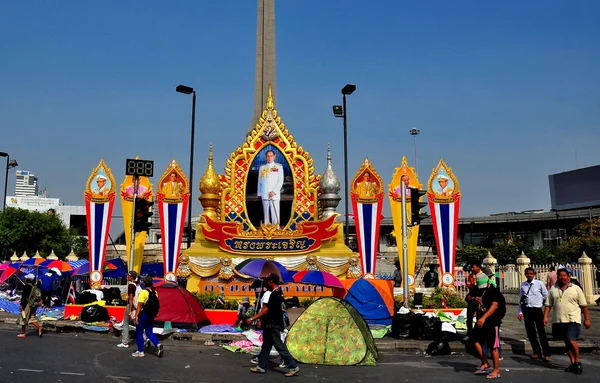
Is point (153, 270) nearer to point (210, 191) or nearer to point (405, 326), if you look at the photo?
point (210, 191)

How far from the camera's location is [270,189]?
19.5 metres

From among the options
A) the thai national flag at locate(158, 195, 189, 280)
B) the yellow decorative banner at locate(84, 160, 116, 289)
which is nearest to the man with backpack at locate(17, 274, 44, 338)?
the thai national flag at locate(158, 195, 189, 280)

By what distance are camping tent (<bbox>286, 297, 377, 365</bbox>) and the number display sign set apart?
7.50 meters

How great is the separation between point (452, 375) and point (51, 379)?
20.7 feet

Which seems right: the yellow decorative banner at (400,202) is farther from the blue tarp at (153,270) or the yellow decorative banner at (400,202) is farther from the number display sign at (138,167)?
the blue tarp at (153,270)

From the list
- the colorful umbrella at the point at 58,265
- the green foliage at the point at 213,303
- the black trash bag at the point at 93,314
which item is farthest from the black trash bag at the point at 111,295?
the colorful umbrella at the point at 58,265

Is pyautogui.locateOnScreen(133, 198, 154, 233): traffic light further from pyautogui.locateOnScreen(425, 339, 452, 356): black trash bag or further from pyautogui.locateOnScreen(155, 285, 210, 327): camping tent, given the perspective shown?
pyautogui.locateOnScreen(425, 339, 452, 356): black trash bag

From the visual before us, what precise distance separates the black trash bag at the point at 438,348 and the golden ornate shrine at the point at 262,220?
24.3 ft

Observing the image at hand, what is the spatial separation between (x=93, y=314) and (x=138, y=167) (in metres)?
4.18

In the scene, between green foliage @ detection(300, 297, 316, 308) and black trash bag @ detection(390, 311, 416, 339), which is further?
green foliage @ detection(300, 297, 316, 308)

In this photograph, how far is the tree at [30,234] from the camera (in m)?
50.5

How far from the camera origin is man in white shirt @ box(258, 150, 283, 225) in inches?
764

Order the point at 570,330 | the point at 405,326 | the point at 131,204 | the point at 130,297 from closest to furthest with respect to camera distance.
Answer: the point at 570,330, the point at 130,297, the point at 405,326, the point at 131,204

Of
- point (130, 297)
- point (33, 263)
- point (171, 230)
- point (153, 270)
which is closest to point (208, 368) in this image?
point (130, 297)
